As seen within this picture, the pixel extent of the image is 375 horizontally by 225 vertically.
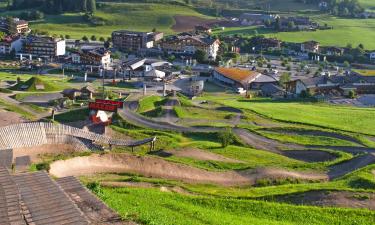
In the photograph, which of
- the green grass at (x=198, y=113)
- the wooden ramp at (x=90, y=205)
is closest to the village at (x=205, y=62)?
the green grass at (x=198, y=113)

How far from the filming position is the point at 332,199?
21500mm

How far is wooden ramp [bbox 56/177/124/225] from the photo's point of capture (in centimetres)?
1250

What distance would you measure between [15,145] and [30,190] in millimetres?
14685

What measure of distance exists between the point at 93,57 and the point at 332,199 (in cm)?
6514

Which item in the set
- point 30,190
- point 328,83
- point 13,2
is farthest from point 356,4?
point 30,190

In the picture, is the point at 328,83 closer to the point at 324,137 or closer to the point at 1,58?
the point at 324,137

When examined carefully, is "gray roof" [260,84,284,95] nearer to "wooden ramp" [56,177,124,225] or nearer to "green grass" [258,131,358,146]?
"green grass" [258,131,358,146]

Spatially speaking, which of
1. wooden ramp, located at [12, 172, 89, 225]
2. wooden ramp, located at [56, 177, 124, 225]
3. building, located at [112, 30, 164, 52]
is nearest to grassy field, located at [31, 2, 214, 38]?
building, located at [112, 30, 164, 52]

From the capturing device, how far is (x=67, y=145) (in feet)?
95.3

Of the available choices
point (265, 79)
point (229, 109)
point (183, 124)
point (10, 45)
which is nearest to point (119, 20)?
point (10, 45)

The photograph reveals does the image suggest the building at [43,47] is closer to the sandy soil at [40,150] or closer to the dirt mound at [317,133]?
the dirt mound at [317,133]

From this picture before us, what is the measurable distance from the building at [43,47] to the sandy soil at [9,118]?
4776 cm

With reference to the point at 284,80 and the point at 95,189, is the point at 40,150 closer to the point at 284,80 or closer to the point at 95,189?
the point at 95,189

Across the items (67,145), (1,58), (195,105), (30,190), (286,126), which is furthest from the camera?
(1,58)
